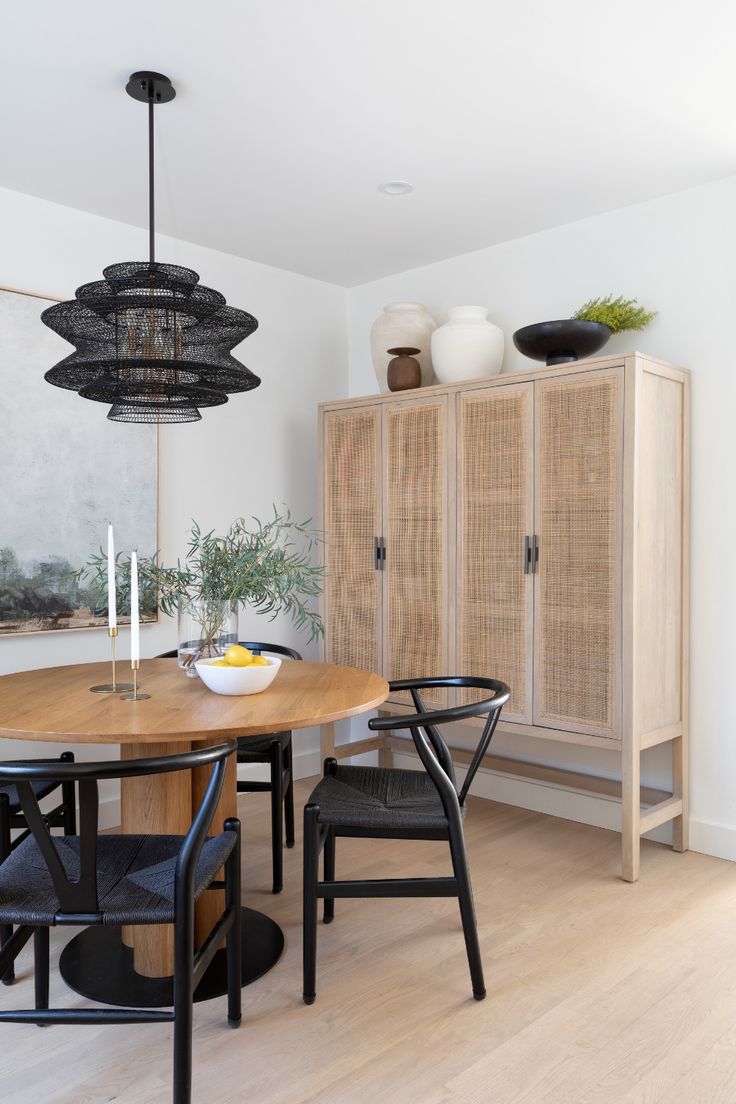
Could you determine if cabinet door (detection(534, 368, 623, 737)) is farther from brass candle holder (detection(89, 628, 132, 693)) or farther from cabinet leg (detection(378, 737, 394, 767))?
brass candle holder (detection(89, 628, 132, 693))

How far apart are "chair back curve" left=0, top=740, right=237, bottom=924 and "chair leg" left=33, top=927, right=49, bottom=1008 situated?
1.37 ft

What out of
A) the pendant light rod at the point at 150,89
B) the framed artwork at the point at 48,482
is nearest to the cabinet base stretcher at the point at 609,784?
the framed artwork at the point at 48,482

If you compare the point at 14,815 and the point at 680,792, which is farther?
the point at 680,792

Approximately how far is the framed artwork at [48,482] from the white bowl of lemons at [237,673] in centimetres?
130

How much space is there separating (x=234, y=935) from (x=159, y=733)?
560 mm

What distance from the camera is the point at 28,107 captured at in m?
2.68

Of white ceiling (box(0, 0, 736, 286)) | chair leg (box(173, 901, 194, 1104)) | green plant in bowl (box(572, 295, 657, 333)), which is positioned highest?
white ceiling (box(0, 0, 736, 286))

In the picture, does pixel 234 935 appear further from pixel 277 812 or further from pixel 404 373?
pixel 404 373

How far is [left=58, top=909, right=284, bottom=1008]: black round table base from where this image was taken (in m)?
2.19

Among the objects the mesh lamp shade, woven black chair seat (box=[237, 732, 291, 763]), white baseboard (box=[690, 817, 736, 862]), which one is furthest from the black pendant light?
white baseboard (box=[690, 817, 736, 862])

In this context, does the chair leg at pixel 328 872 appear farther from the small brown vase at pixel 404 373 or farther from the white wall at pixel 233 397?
the small brown vase at pixel 404 373

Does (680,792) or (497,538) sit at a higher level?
(497,538)

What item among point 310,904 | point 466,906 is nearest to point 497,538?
point 466,906

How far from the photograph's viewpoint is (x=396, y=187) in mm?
3307
